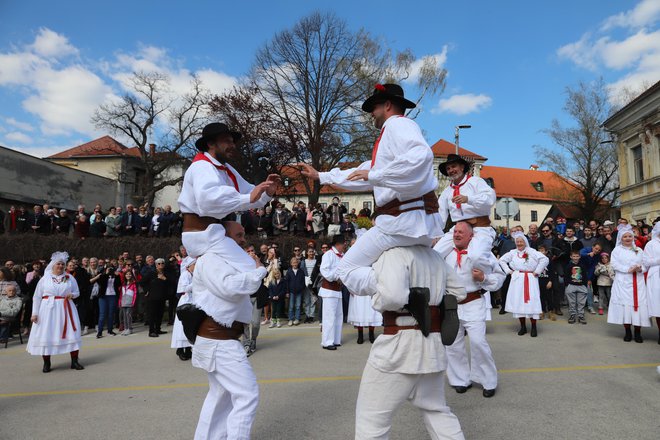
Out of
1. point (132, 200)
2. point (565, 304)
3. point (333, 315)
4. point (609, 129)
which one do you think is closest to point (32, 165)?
point (132, 200)

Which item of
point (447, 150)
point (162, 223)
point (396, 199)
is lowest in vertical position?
point (396, 199)

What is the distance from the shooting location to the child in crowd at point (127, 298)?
12.0 m

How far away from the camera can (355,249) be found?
3.03 metres

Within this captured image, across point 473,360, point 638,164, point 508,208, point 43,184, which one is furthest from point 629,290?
point 43,184

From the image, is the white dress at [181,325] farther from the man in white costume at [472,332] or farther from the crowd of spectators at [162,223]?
the crowd of spectators at [162,223]

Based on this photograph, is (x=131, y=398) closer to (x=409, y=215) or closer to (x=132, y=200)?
(x=409, y=215)

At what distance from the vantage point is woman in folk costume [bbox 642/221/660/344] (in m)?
7.97

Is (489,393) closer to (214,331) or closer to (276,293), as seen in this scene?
(214,331)

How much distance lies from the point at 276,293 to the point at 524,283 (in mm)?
6171

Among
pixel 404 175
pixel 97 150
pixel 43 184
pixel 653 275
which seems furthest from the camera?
pixel 97 150

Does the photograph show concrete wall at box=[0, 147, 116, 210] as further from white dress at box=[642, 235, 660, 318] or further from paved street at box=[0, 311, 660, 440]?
white dress at box=[642, 235, 660, 318]

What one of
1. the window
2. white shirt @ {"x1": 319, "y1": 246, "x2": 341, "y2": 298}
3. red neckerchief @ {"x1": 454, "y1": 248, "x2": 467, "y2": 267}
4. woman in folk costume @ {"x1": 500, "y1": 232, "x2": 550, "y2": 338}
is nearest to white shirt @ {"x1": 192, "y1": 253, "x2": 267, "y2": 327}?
red neckerchief @ {"x1": 454, "y1": 248, "x2": 467, "y2": 267}

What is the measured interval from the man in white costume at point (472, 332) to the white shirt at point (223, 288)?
2710 millimetres

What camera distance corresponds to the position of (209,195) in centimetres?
332
